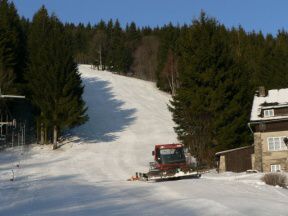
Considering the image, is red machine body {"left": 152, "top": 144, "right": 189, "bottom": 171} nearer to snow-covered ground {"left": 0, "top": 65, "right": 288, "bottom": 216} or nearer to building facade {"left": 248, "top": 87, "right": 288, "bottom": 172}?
snow-covered ground {"left": 0, "top": 65, "right": 288, "bottom": 216}

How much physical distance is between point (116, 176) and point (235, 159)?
30.6 ft

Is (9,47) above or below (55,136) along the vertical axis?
above

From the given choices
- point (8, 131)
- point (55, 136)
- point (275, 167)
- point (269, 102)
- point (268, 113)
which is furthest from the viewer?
point (8, 131)

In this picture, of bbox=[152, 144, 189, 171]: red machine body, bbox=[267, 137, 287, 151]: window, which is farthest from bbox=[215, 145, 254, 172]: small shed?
bbox=[152, 144, 189, 171]: red machine body

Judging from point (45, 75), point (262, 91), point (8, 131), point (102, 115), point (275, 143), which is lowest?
point (275, 143)

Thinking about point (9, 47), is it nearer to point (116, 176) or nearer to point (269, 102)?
point (116, 176)

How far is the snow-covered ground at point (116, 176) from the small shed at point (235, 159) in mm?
5872

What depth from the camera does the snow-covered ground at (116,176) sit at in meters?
13.7

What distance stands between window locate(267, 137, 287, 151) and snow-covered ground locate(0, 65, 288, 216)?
8.73 metres

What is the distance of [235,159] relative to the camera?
1463 inches

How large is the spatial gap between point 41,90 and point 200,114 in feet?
56.6

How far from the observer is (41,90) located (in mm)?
47906

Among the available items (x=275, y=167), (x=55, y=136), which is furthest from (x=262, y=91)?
(x=55, y=136)

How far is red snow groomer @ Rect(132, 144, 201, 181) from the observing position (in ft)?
85.7
